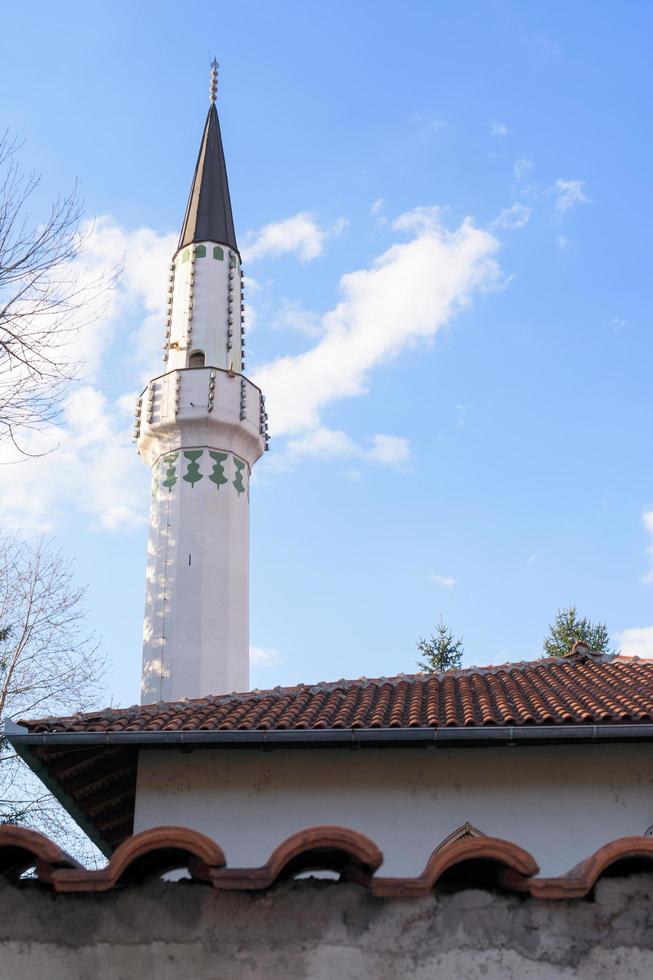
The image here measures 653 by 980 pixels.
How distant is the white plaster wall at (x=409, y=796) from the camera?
8.73m

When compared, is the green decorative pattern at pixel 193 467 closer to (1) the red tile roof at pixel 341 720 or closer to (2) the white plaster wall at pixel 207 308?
(2) the white plaster wall at pixel 207 308

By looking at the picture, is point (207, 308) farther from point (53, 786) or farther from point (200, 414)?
point (53, 786)

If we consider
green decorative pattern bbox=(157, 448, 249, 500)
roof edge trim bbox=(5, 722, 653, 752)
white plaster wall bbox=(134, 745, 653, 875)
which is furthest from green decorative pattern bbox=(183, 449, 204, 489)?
roof edge trim bbox=(5, 722, 653, 752)

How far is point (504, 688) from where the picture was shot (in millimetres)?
10320

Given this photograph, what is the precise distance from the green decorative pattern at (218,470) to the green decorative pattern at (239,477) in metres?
0.29

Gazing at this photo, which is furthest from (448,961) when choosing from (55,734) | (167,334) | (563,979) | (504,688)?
(167,334)

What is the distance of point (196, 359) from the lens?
21375 mm

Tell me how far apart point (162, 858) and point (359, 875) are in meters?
0.76

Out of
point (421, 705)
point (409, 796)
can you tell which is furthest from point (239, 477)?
point (409, 796)

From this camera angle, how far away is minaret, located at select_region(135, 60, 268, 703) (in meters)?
18.4

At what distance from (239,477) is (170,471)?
4.11 ft

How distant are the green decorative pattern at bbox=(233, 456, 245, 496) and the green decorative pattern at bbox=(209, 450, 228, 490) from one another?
292mm

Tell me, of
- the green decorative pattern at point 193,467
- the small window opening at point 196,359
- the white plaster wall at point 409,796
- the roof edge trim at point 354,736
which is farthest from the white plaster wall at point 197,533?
the roof edge trim at point 354,736

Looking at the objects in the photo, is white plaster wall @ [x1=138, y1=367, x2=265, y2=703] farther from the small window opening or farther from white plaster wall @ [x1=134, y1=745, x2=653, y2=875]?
white plaster wall @ [x1=134, y1=745, x2=653, y2=875]
